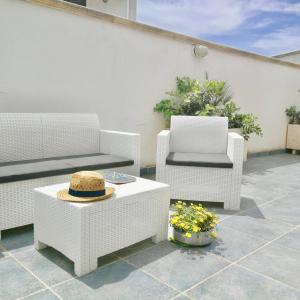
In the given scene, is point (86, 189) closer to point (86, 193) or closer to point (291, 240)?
point (86, 193)

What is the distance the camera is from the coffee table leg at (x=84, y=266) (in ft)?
5.91

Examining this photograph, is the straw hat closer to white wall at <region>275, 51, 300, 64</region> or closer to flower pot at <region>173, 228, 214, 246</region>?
flower pot at <region>173, 228, 214, 246</region>

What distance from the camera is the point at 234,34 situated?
646 centimetres

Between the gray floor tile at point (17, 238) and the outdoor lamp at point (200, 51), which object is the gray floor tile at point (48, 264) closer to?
the gray floor tile at point (17, 238)

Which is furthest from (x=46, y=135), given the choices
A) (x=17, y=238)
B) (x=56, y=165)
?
(x=17, y=238)

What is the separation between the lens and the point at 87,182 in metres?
1.86

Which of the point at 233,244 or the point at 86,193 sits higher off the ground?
the point at 86,193

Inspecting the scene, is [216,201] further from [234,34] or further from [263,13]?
[263,13]

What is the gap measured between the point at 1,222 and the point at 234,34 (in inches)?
226

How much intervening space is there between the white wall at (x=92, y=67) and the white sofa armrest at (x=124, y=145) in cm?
69

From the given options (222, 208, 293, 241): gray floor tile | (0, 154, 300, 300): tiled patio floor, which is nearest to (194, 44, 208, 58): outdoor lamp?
(222, 208, 293, 241): gray floor tile

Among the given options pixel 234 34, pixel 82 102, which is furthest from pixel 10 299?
pixel 234 34

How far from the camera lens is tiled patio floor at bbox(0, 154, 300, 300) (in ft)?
5.51

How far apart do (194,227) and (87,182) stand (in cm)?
82
